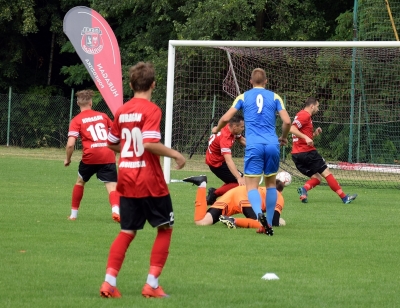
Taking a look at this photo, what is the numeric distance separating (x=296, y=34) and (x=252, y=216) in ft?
70.2

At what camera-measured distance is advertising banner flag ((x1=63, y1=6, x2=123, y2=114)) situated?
19266mm

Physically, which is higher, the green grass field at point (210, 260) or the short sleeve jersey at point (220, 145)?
the short sleeve jersey at point (220, 145)

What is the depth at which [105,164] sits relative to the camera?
11023mm

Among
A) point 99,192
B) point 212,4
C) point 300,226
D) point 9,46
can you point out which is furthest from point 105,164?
point 9,46

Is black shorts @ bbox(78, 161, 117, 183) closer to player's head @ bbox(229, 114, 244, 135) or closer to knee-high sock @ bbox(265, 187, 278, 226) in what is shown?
player's head @ bbox(229, 114, 244, 135)

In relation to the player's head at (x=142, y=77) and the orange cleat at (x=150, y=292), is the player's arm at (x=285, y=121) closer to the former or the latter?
the player's head at (x=142, y=77)

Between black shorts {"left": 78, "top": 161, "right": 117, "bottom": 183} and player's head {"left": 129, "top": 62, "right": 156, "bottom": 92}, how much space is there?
495 centimetres

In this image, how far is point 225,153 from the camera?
1178cm

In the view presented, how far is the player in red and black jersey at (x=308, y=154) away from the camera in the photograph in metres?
14.7

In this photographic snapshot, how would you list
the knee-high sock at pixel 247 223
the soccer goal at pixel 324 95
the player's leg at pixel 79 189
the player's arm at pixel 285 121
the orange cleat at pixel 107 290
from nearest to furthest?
1. the orange cleat at pixel 107 290
2. the player's arm at pixel 285 121
3. the knee-high sock at pixel 247 223
4. the player's leg at pixel 79 189
5. the soccer goal at pixel 324 95

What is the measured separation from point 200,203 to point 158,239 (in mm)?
4518

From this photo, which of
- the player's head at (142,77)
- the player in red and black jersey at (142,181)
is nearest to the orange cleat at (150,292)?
the player in red and black jersey at (142,181)

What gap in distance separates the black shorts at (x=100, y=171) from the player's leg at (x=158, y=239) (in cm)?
488

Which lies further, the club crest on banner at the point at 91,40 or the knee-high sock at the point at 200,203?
the club crest on banner at the point at 91,40
